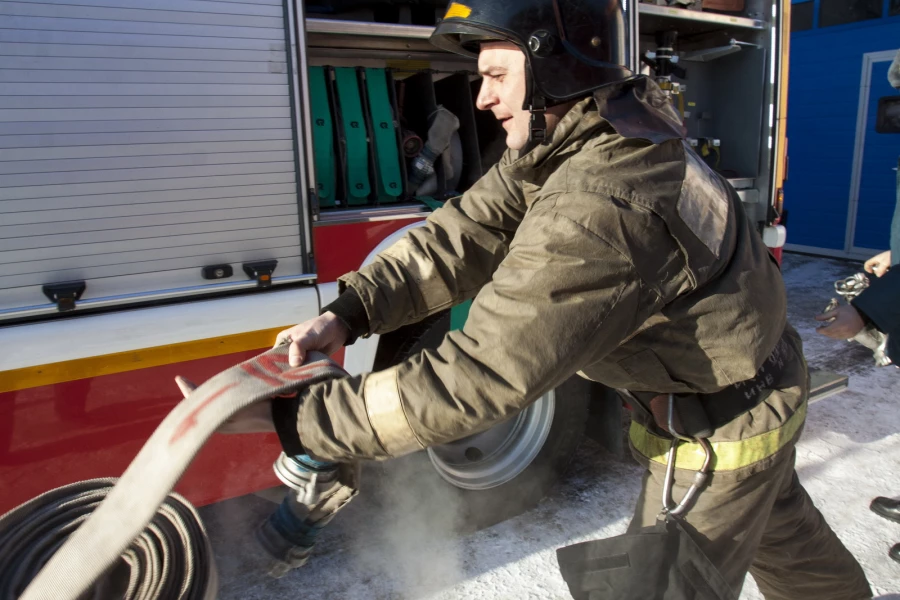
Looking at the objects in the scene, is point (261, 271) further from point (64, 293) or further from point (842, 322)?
point (842, 322)

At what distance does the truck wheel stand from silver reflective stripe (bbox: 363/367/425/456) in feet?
5.99

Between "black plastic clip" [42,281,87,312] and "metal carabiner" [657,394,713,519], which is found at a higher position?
"black plastic clip" [42,281,87,312]

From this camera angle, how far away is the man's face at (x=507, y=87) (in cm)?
170

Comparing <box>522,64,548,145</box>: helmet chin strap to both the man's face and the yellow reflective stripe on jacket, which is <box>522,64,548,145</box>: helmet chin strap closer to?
the man's face

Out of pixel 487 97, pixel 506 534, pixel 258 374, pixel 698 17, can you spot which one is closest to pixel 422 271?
pixel 487 97

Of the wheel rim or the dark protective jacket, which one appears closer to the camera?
the dark protective jacket

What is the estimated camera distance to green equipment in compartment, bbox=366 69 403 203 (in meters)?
3.08

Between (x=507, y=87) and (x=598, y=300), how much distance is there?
72 cm

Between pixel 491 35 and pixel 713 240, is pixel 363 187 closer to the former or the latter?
pixel 491 35

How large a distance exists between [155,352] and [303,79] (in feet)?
3.69

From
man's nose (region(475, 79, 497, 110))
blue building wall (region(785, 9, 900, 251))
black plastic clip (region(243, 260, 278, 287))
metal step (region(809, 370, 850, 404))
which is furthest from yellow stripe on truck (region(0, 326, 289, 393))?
blue building wall (region(785, 9, 900, 251))

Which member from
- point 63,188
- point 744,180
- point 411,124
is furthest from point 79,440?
point 744,180

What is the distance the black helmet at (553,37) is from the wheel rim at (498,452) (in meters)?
1.81

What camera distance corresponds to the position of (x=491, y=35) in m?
1.66
